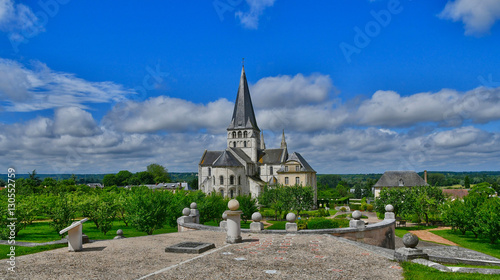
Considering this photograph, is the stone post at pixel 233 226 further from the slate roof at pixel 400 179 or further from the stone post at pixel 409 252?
the slate roof at pixel 400 179

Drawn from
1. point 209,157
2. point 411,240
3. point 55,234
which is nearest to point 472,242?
Result: point 411,240

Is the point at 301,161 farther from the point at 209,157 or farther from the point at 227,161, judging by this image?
the point at 209,157

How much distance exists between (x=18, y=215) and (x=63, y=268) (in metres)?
20.4

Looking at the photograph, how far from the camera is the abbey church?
6209 centimetres

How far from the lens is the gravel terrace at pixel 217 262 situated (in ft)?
30.9

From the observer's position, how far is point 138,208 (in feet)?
73.2

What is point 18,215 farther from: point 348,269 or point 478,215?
point 478,215

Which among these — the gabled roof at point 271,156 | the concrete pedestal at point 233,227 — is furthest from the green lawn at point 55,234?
the gabled roof at point 271,156

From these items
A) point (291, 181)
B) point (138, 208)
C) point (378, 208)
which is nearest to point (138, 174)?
point (291, 181)

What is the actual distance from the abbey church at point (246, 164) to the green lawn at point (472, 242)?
30258 mm

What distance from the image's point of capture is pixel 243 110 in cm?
7100

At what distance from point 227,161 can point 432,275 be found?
5381 cm

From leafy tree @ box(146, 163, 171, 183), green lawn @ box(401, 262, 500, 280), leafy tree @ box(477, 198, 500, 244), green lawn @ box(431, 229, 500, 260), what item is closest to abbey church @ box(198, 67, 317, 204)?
green lawn @ box(431, 229, 500, 260)

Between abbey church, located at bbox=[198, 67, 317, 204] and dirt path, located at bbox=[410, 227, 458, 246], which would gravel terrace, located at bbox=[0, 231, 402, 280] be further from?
abbey church, located at bbox=[198, 67, 317, 204]
